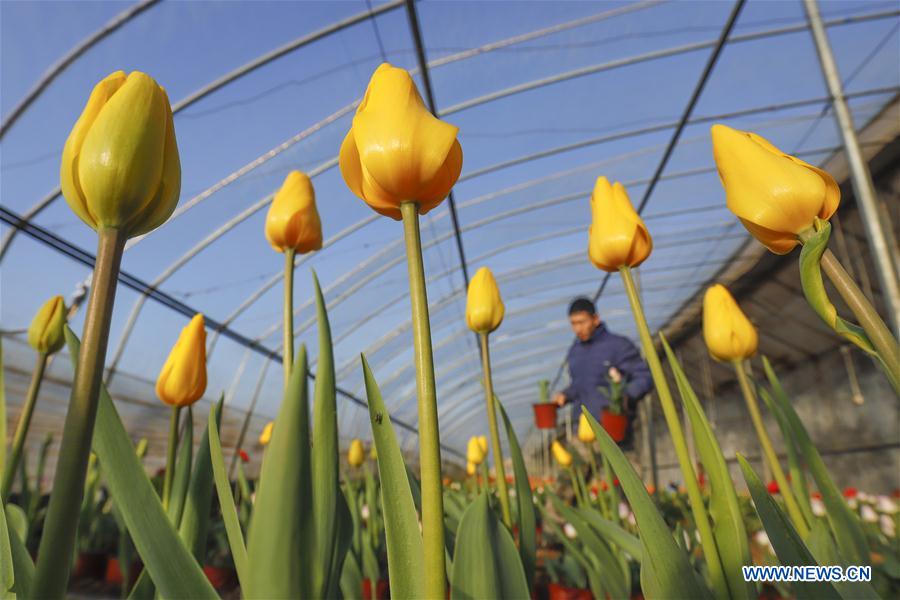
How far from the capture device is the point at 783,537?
51 centimetres

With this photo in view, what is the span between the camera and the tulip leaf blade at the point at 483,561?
43 centimetres

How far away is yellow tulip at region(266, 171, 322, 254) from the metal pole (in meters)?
3.30

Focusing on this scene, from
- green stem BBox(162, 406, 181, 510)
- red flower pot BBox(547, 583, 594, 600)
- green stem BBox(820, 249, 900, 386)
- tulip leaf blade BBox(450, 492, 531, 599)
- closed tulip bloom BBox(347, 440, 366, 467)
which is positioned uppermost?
closed tulip bloom BBox(347, 440, 366, 467)

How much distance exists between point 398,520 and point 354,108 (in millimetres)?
4635

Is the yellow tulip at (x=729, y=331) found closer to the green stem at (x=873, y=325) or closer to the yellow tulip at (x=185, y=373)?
the green stem at (x=873, y=325)

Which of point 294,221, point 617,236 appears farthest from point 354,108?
point 617,236

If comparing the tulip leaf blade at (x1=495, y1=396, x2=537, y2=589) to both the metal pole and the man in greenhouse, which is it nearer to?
the man in greenhouse

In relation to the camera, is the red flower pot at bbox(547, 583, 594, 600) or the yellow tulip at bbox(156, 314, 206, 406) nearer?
the yellow tulip at bbox(156, 314, 206, 406)

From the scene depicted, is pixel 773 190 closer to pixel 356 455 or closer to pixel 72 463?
pixel 72 463

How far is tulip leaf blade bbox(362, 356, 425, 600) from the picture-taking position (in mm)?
386

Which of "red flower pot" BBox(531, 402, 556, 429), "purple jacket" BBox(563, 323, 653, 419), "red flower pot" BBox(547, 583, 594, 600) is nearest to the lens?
"red flower pot" BBox(547, 583, 594, 600)

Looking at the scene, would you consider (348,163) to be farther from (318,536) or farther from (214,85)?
(214,85)

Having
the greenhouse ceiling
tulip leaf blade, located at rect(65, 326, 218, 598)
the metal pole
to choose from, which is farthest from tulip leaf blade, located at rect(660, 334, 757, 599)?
the greenhouse ceiling

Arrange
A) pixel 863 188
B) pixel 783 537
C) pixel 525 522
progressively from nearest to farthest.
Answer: pixel 783 537 → pixel 525 522 → pixel 863 188
